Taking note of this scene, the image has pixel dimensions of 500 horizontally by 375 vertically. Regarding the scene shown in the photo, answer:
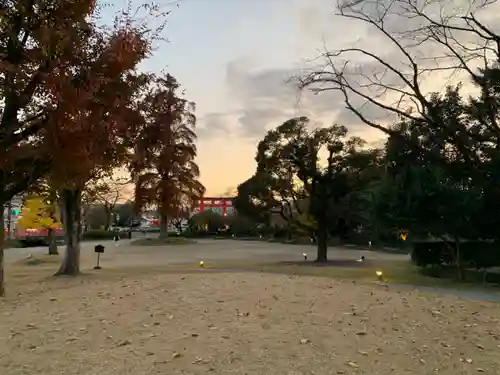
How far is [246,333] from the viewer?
22.1ft

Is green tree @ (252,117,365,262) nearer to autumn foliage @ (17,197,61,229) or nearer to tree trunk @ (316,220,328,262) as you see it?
tree trunk @ (316,220,328,262)

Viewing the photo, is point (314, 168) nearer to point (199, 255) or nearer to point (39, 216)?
point (199, 255)

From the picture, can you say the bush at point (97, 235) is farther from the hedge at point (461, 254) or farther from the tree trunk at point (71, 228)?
the hedge at point (461, 254)

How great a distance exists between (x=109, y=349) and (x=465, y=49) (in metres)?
14.5

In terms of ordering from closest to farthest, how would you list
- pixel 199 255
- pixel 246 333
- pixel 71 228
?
pixel 246 333 < pixel 71 228 < pixel 199 255

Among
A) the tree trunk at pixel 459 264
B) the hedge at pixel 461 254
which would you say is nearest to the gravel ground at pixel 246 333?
the tree trunk at pixel 459 264

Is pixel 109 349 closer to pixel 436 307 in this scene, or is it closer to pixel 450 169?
pixel 436 307

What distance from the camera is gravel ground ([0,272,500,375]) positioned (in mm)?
5539

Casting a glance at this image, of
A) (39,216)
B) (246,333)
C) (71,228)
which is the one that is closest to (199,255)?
(39,216)

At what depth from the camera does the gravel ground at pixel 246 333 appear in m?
5.54

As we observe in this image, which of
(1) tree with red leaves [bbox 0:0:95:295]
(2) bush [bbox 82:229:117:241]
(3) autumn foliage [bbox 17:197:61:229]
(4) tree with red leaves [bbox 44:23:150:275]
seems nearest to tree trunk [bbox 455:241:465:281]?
(4) tree with red leaves [bbox 44:23:150:275]

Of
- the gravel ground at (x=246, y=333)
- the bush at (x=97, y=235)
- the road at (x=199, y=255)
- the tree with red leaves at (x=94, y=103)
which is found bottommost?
the road at (x=199, y=255)

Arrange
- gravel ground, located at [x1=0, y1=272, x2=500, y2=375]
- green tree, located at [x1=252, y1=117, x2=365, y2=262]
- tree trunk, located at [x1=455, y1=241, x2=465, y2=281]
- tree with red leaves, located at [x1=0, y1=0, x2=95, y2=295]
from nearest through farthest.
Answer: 1. gravel ground, located at [x1=0, y1=272, x2=500, y2=375]
2. tree with red leaves, located at [x1=0, y1=0, x2=95, y2=295]
3. tree trunk, located at [x1=455, y1=241, x2=465, y2=281]
4. green tree, located at [x1=252, y1=117, x2=365, y2=262]

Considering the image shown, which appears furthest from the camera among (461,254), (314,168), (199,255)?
(199,255)
